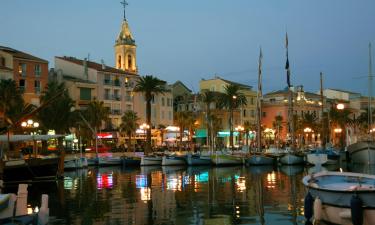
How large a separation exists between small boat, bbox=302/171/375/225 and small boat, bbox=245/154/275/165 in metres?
43.4

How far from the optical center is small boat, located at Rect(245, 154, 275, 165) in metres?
66.5

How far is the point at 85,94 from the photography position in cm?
9088

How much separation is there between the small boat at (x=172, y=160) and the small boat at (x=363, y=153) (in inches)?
859

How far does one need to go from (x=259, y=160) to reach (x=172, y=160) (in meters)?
11.3

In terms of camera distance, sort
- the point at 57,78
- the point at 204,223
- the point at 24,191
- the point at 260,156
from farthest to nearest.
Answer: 1. the point at 57,78
2. the point at 260,156
3. the point at 204,223
4. the point at 24,191

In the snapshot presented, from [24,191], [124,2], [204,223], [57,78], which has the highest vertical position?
[124,2]

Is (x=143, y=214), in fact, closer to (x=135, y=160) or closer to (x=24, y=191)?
(x=24, y=191)

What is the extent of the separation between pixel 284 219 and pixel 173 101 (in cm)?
9525

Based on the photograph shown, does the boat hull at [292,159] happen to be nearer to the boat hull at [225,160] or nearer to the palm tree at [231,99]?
the boat hull at [225,160]

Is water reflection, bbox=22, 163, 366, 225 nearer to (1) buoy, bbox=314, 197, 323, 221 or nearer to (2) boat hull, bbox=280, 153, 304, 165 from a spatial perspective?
(1) buoy, bbox=314, 197, 323, 221

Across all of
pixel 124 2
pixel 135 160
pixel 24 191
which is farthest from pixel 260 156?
pixel 124 2

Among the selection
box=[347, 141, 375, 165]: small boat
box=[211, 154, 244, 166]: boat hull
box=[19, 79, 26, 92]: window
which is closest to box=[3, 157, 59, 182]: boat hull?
box=[211, 154, 244, 166]: boat hull

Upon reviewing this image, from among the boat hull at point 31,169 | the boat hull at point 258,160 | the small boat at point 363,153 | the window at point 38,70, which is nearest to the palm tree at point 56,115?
the window at point 38,70

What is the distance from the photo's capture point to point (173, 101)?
117 metres
